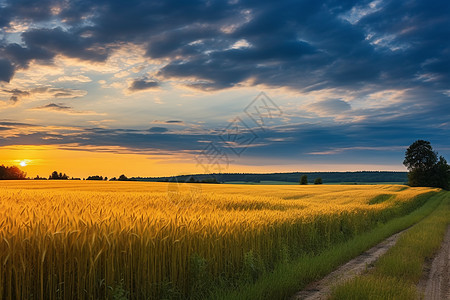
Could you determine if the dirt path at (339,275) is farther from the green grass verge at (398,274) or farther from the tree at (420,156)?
the tree at (420,156)

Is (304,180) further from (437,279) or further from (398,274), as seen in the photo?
(398,274)

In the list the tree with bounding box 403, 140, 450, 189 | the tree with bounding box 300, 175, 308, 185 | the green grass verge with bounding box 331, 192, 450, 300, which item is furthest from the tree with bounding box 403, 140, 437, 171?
the green grass verge with bounding box 331, 192, 450, 300

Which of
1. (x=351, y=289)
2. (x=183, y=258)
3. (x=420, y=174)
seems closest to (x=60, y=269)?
(x=183, y=258)

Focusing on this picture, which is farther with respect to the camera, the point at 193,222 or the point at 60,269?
the point at 193,222

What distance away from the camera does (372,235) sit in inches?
637

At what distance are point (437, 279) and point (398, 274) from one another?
1.21 meters

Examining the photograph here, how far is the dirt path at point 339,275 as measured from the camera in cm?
783

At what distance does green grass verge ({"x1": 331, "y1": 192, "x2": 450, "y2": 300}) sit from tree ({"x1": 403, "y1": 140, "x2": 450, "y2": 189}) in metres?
100

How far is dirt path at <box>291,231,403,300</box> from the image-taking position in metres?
7.83

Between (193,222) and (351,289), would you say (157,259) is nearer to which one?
(193,222)

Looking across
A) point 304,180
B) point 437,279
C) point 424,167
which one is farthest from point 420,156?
point 437,279

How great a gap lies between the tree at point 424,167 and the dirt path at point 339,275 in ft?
339

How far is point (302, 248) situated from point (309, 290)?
4.42 meters

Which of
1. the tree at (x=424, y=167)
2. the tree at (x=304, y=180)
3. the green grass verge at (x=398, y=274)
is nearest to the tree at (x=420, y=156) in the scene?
the tree at (x=424, y=167)
